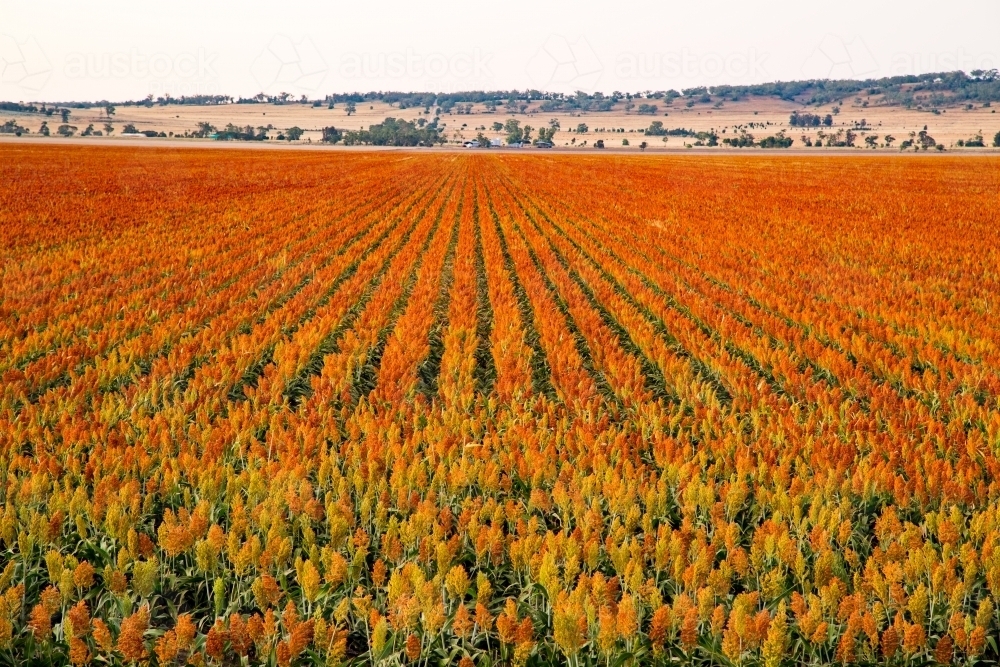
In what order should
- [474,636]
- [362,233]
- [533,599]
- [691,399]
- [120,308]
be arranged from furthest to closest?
[362,233]
[120,308]
[691,399]
[533,599]
[474,636]

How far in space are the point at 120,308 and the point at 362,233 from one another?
824 cm

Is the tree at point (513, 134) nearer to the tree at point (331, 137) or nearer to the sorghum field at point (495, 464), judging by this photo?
the tree at point (331, 137)

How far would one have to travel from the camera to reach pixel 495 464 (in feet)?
15.1

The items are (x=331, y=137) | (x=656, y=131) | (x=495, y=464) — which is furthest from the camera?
(x=656, y=131)

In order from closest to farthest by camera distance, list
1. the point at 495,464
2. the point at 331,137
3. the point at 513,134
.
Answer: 1. the point at 495,464
2. the point at 331,137
3. the point at 513,134

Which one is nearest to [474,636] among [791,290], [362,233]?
[791,290]

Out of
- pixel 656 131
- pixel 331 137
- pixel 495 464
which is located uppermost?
pixel 656 131

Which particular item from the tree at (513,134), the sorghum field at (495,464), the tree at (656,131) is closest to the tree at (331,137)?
the tree at (513,134)

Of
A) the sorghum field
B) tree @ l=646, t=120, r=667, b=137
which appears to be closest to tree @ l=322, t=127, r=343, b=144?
tree @ l=646, t=120, r=667, b=137

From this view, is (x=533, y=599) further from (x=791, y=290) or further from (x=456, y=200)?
(x=456, y=200)

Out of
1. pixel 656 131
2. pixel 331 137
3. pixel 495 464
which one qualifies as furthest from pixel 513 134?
pixel 495 464

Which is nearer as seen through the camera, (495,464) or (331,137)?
(495,464)

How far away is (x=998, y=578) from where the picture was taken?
345cm

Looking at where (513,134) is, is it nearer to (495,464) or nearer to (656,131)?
(656,131)
